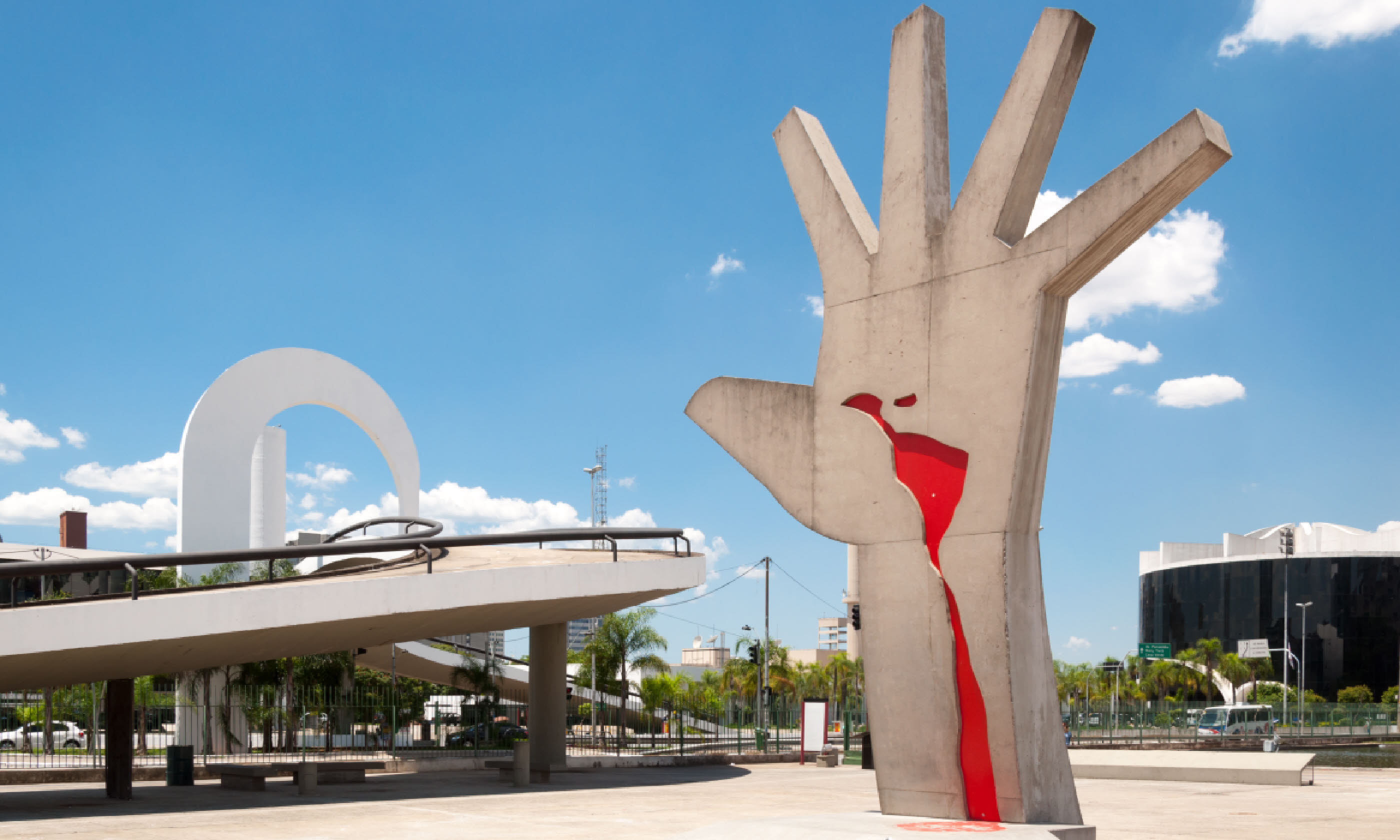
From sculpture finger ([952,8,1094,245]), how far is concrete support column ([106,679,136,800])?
53.1 feet

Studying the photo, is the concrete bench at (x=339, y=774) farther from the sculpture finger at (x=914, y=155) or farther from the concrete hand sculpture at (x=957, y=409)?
the sculpture finger at (x=914, y=155)

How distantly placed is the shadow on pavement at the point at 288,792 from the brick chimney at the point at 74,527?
151 ft

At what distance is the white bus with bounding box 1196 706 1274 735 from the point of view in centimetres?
5038

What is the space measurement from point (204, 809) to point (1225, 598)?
304 feet

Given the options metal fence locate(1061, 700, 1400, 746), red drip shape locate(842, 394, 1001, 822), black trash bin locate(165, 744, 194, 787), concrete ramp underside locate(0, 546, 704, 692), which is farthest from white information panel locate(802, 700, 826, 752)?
red drip shape locate(842, 394, 1001, 822)

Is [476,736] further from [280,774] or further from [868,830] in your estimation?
[868,830]

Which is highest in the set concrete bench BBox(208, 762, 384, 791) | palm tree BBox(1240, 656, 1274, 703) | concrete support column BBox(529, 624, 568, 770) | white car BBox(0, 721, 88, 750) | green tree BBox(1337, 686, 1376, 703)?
concrete support column BBox(529, 624, 568, 770)

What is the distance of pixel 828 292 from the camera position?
1136cm

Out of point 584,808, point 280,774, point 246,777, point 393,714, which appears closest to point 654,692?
point 393,714

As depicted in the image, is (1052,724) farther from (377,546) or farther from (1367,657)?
(1367,657)

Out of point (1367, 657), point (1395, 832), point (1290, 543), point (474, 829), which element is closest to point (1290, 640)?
point (1367, 657)

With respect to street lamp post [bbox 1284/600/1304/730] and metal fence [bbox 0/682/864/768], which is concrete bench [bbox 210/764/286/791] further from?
street lamp post [bbox 1284/600/1304/730]

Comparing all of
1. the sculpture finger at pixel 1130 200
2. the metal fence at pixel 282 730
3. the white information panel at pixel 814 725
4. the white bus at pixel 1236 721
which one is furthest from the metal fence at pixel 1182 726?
the sculpture finger at pixel 1130 200

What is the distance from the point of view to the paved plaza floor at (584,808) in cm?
1438
